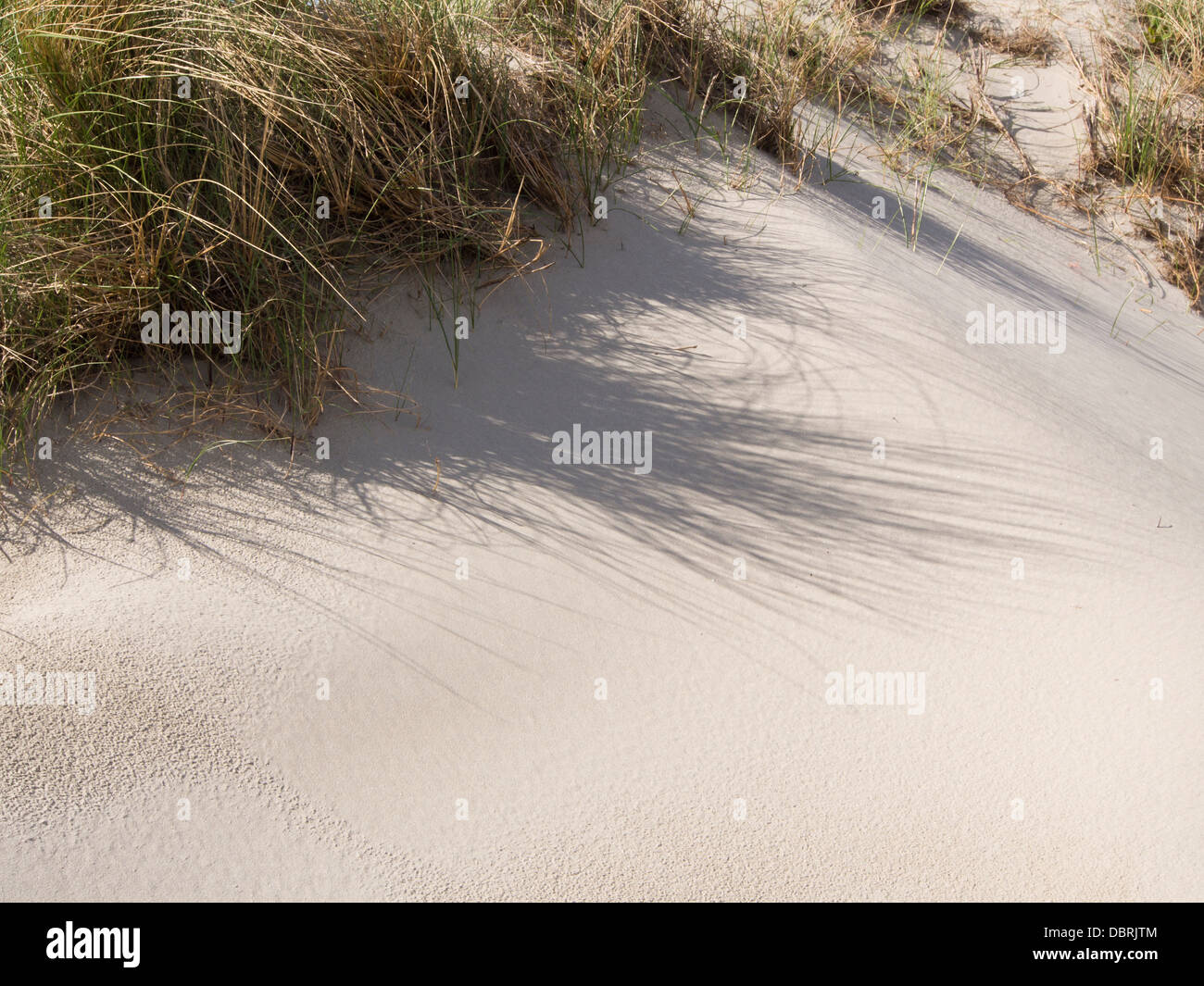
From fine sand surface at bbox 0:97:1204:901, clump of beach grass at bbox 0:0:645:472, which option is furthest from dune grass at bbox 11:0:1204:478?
fine sand surface at bbox 0:97:1204:901

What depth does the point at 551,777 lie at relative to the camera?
2191mm

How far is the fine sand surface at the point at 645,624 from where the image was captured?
208cm

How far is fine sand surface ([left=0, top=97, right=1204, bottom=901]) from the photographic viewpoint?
208cm

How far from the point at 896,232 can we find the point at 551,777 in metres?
2.57

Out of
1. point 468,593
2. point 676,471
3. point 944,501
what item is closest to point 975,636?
point 944,501

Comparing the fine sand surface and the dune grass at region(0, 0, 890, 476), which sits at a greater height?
the dune grass at region(0, 0, 890, 476)

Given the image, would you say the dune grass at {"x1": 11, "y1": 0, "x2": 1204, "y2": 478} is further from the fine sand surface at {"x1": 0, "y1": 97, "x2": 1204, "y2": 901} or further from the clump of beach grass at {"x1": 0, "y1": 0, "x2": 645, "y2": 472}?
the fine sand surface at {"x1": 0, "y1": 97, "x2": 1204, "y2": 901}

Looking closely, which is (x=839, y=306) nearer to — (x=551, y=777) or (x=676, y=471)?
(x=676, y=471)

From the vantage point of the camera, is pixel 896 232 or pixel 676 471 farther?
pixel 896 232

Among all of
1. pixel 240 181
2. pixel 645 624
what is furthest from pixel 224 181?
pixel 645 624

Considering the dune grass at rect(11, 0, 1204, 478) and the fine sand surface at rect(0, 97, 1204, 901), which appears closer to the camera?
the fine sand surface at rect(0, 97, 1204, 901)

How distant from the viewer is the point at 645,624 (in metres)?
2.46
